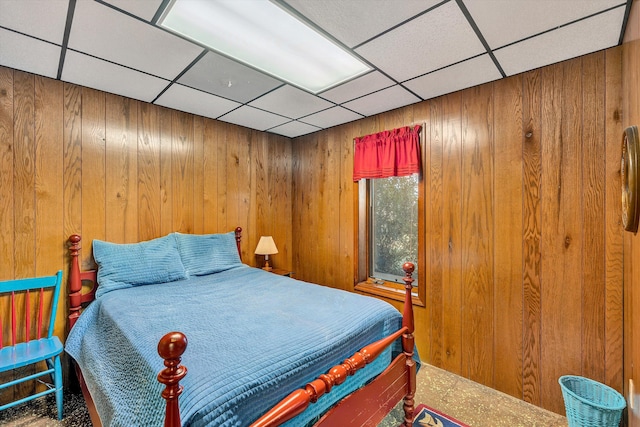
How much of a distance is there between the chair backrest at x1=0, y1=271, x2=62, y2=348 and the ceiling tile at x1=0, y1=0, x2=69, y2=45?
5.27ft

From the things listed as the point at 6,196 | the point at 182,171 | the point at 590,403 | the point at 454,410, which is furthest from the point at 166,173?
the point at 590,403

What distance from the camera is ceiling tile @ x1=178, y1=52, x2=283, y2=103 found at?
2029mm

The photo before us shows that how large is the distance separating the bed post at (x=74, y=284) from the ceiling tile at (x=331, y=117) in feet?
7.76

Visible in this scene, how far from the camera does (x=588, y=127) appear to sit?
1922mm

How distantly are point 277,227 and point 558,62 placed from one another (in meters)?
3.17

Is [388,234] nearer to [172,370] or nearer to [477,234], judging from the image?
[477,234]

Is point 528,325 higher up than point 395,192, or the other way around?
point 395,192

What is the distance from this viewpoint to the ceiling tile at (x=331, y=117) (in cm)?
297

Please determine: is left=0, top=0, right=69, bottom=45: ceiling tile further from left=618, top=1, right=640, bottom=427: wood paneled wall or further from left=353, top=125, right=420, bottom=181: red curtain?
left=618, top=1, right=640, bottom=427: wood paneled wall

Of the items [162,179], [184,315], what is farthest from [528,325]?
[162,179]

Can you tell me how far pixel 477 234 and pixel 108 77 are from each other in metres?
3.18

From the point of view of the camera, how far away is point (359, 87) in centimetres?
240

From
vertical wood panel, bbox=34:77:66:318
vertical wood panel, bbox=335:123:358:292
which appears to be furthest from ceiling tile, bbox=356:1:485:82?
vertical wood panel, bbox=34:77:66:318

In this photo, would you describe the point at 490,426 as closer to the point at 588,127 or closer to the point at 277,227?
the point at 588,127
